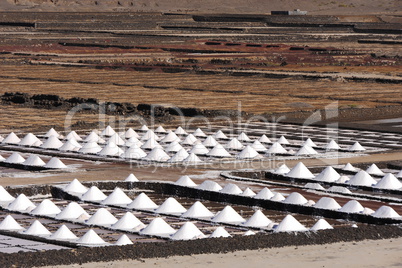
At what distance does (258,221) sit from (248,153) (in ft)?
21.6

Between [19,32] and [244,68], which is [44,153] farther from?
[19,32]

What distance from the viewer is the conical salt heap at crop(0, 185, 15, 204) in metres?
14.8

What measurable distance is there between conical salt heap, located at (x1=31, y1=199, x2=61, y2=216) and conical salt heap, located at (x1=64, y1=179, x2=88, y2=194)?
1.45 metres

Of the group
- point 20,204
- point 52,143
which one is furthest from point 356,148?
point 20,204

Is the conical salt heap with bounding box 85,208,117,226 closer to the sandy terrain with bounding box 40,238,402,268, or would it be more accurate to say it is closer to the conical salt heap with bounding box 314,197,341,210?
the conical salt heap with bounding box 314,197,341,210

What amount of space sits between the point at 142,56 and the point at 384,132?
105ft

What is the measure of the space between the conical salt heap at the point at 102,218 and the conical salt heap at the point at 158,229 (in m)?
0.72

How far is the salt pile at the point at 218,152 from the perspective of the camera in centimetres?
1970

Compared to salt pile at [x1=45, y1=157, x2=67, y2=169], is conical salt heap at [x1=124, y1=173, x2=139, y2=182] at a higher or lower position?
higher

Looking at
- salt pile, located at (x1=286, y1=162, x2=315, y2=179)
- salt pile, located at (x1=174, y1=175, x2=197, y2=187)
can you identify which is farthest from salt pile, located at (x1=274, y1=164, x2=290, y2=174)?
salt pile, located at (x1=174, y1=175, x2=197, y2=187)

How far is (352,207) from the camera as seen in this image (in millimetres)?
13867

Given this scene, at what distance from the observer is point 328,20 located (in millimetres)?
109938

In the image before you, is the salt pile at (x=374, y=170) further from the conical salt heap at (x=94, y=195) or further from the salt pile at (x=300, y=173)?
the conical salt heap at (x=94, y=195)

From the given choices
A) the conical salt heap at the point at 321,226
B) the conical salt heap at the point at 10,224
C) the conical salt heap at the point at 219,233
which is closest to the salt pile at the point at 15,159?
the conical salt heap at the point at 10,224
